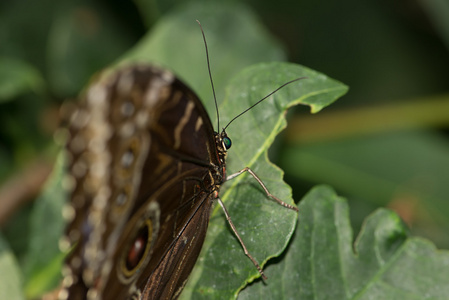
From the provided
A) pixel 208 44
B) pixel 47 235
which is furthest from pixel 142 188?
pixel 208 44

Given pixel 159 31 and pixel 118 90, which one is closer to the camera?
pixel 118 90

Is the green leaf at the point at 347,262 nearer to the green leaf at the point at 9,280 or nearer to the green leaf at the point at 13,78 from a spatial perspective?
the green leaf at the point at 9,280

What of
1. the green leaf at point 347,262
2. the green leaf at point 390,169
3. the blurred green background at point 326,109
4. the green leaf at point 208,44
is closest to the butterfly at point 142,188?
the green leaf at point 347,262

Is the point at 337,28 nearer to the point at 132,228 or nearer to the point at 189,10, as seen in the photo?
the point at 189,10

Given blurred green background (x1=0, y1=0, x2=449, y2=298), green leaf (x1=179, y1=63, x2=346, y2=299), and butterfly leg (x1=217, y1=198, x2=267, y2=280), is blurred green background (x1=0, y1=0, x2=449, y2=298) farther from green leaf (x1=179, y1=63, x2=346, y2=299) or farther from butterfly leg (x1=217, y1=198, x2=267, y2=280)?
butterfly leg (x1=217, y1=198, x2=267, y2=280)

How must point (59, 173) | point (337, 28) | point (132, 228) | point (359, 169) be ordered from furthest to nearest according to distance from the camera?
point (337, 28)
point (359, 169)
point (59, 173)
point (132, 228)

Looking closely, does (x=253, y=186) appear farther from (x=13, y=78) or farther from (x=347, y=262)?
(x=13, y=78)

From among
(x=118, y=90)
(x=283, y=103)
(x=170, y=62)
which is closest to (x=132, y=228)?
(x=118, y=90)
